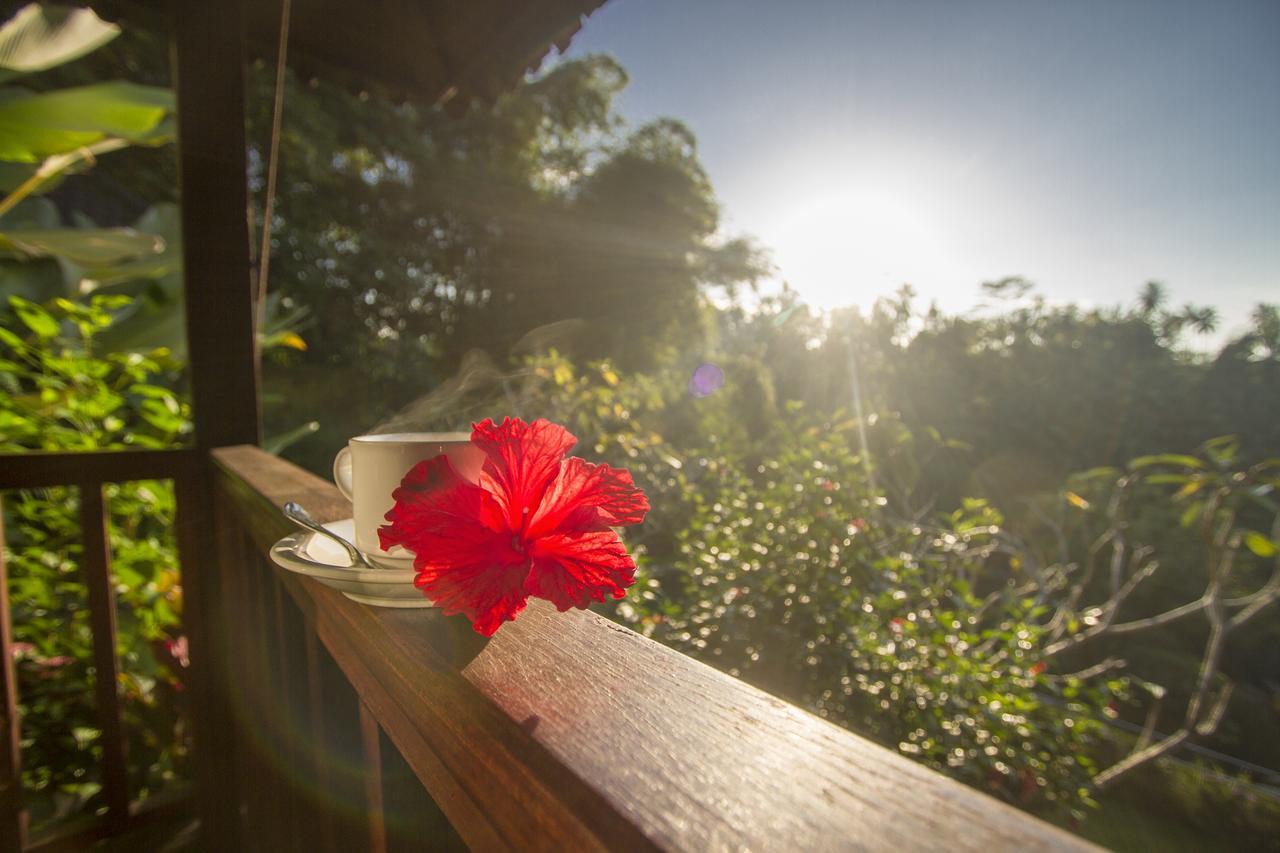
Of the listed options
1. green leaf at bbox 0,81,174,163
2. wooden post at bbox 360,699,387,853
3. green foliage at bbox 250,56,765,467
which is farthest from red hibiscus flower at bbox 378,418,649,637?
green foliage at bbox 250,56,765,467

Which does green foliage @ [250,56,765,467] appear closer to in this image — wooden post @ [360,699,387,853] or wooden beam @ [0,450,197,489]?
wooden beam @ [0,450,197,489]

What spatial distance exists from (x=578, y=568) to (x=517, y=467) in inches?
3.0

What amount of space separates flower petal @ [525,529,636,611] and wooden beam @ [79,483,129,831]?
1.43 meters

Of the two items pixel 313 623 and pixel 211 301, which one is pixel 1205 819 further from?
pixel 211 301

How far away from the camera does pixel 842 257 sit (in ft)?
17.4

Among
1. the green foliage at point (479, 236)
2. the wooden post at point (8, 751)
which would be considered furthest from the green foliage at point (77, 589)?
the green foliage at point (479, 236)

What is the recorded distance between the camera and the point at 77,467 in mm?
1238

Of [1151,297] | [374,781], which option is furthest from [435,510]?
[1151,297]

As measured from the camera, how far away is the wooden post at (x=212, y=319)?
1389mm

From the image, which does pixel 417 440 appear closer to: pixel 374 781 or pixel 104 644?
pixel 374 781

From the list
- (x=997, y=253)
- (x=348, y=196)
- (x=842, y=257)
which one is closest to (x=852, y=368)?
(x=842, y=257)

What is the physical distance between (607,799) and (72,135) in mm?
2418

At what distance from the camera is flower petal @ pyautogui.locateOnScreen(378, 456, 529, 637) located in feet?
1.14

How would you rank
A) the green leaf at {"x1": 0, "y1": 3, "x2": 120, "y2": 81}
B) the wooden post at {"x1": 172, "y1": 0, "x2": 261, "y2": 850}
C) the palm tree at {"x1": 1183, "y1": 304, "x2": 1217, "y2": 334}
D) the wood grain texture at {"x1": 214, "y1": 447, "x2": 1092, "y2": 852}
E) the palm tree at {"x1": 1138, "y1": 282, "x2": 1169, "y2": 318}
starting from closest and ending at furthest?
the wood grain texture at {"x1": 214, "y1": 447, "x2": 1092, "y2": 852} < the wooden post at {"x1": 172, "y1": 0, "x2": 261, "y2": 850} < the green leaf at {"x1": 0, "y1": 3, "x2": 120, "y2": 81} < the palm tree at {"x1": 1183, "y1": 304, "x2": 1217, "y2": 334} < the palm tree at {"x1": 1138, "y1": 282, "x2": 1169, "y2": 318}
